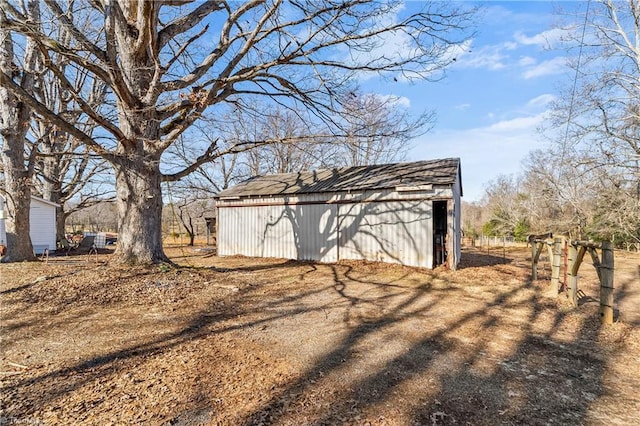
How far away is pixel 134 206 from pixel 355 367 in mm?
6497

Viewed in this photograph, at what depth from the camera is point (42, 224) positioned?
58.6 feet

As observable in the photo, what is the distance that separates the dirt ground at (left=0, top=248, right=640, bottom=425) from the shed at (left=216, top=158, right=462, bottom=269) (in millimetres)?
3388

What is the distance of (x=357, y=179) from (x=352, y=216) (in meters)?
1.47

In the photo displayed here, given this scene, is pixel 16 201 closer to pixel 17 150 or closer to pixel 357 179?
pixel 17 150

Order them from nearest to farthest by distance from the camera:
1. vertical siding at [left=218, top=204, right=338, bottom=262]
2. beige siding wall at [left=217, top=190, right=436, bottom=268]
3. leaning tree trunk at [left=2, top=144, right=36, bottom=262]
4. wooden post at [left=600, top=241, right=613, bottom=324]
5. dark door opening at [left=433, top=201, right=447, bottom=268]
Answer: wooden post at [left=600, top=241, right=613, bottom=324], leaning tree trunk at [left=2, top=144, right=36, bottom=262], beige siding wall at [left=217, top=190, right=436, bottom=268], dark door opening at [left=433, top=201, right=447, bottom=268], vertical siding at [left=218, top=204, right=338, bottom=262]

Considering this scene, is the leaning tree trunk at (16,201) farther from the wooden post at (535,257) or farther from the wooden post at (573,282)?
the wooden post at (535,257)

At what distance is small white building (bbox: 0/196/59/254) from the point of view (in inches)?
684

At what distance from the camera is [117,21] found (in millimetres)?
7398

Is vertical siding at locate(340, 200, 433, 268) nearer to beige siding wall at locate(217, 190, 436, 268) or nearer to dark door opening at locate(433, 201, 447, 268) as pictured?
beige siding wall at locate(217, 190, 436, 268)

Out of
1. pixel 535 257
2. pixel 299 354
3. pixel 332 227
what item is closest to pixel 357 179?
pixel 332 227

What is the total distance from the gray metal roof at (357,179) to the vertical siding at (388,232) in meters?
0.67

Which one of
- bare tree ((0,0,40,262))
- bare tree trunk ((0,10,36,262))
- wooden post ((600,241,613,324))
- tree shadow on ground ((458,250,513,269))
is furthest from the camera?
tree shadow on ground ((458,250,513,269))

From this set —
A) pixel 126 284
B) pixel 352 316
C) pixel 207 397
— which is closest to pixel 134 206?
pixel 126 284

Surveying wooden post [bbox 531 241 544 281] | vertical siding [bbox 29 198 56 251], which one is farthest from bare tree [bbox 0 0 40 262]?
wooden post [bbox 531 241 544 281]
